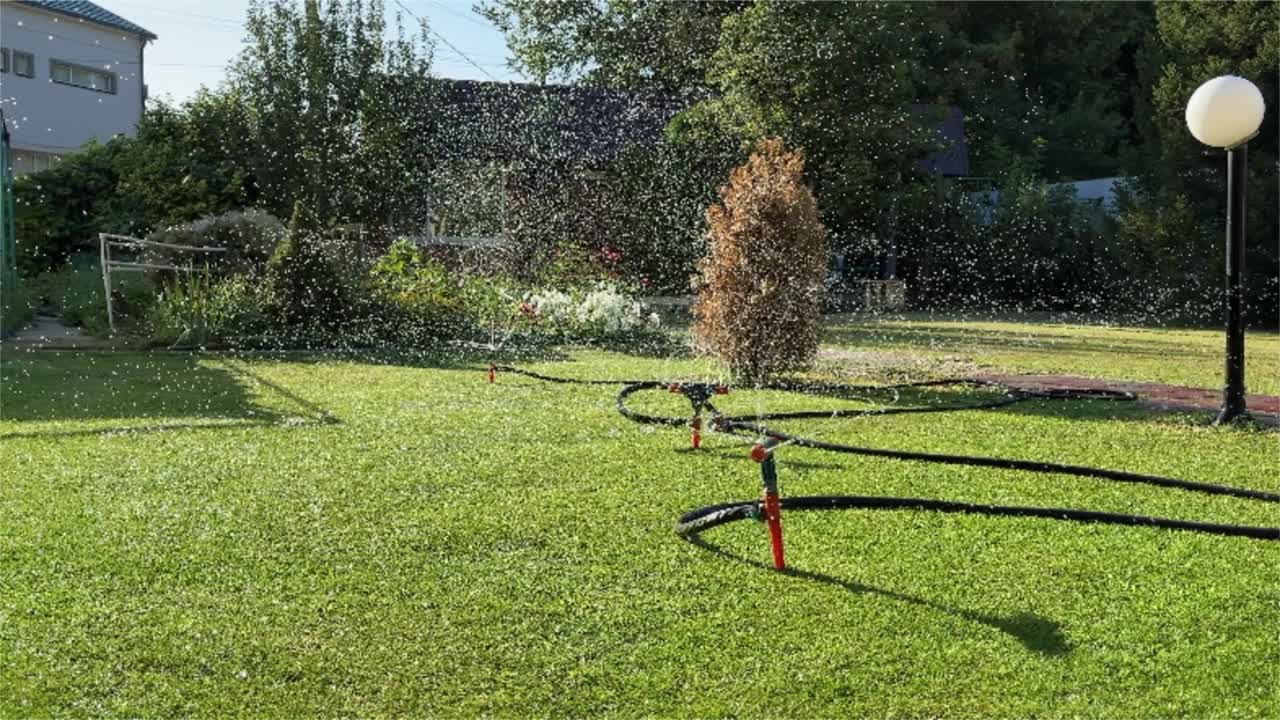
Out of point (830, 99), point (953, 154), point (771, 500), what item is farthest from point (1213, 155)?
point (771, 500)

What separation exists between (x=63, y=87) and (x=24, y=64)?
43.4 inches

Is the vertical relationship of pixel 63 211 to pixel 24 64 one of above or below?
below

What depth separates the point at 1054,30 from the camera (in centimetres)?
3734

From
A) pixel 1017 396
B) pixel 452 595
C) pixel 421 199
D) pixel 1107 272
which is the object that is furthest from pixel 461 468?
pixel 1107 272

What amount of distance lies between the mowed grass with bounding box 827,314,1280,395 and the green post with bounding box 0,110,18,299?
382 inches

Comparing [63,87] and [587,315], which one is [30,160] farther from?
[587,315]

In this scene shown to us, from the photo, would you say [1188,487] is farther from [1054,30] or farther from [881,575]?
[1054,30]

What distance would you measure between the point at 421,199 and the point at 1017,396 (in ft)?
60.5

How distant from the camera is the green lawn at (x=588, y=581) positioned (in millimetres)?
3137

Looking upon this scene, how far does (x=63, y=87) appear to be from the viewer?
27.2 meters

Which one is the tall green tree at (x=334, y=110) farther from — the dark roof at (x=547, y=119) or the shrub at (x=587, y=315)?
the shrub at (x=587, y=315)

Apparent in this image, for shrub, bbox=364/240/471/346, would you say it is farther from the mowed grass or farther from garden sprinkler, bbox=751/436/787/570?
garden sprinkler, bbox=751/436/787/570

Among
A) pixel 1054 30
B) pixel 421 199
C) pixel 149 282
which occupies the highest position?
pixel 1054 30

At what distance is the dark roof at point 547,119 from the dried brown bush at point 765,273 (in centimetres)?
1689
